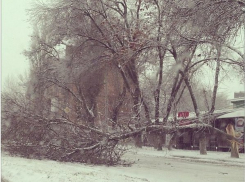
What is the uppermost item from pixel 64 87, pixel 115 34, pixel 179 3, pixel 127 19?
pixel 127 19

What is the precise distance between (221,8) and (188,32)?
1.78 meters

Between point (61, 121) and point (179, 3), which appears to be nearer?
point (179, 3)

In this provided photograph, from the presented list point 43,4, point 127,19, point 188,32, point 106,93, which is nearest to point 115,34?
point 127,19

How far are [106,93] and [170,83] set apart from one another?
3.35 metres

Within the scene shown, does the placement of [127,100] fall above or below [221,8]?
below

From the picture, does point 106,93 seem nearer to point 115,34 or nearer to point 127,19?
point 115,34

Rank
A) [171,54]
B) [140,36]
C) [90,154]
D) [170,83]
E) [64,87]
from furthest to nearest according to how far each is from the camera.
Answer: [64,87] → [170,83] → [171,54] → [140,36] → [90,154]

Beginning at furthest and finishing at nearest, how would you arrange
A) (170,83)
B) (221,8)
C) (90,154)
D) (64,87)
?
(64,87) → (170,83) → (90,154) → (221,8)

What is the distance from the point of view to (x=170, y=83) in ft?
55.1

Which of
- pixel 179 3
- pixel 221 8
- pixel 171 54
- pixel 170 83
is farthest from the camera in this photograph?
Answer: pixel 170 83

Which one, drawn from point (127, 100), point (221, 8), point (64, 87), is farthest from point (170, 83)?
point (221, 8)

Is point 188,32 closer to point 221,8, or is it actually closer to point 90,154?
point 221,8

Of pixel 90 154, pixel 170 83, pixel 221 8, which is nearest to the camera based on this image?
pixel 221 8

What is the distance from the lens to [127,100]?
14.7 m
